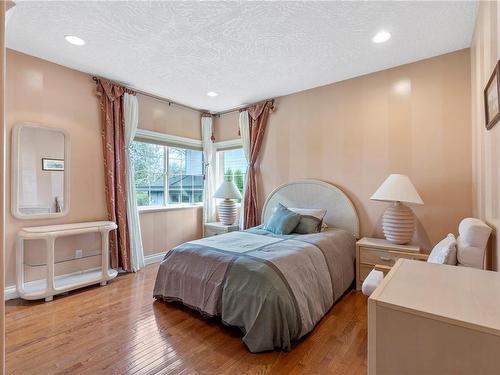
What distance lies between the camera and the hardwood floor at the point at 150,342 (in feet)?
5.60

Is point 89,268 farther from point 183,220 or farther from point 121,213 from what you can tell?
point 183,220

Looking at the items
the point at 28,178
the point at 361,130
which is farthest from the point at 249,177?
the point at 28,178

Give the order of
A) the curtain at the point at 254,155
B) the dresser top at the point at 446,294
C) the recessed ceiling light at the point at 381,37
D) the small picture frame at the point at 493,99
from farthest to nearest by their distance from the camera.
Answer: the curtain at the point at 254,155
the recessed ceiling light at the point at 381,37
the small picture frame at the point at 493,99
the dresser top at the point at 446,294

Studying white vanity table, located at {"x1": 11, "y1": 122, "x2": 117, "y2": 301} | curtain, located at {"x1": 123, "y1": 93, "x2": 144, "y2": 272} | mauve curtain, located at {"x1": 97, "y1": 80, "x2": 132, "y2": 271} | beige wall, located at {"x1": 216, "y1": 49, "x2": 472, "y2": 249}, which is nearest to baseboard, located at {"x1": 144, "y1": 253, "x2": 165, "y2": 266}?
curtain, located at {"x1": 123, "y1": 93, "x2": 144, "y2": 272}

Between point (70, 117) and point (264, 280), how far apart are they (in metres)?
3.06

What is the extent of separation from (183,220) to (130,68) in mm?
2474

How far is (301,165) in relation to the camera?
3.85 metres

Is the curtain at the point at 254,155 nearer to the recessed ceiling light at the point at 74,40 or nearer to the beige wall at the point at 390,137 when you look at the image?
the beige wall at the point at 390,137

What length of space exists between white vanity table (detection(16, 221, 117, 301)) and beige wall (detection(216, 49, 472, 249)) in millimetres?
2620

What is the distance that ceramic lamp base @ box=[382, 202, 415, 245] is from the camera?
2.74 m

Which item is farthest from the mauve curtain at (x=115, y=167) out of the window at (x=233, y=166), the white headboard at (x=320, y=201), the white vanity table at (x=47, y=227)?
the white headboard at (x=320, y=201)

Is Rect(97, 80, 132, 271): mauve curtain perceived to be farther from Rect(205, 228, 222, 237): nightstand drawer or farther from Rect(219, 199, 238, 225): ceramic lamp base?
Rect(219, 199, 238, 225): ceramic lamp base

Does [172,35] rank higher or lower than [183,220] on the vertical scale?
higher

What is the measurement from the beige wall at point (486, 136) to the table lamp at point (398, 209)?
0.54 m
